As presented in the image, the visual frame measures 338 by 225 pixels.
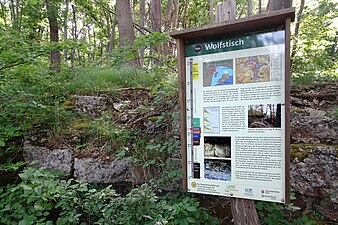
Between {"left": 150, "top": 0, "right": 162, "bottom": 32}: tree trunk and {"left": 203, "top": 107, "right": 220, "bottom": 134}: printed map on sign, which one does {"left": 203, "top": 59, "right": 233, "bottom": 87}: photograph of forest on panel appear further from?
{"left": 150, "top": 0, "right": 162, "bottom": 32}: tree trunk

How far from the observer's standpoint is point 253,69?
141cm

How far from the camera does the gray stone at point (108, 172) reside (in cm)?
233

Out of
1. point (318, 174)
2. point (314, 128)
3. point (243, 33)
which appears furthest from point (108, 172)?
point (314, 128)

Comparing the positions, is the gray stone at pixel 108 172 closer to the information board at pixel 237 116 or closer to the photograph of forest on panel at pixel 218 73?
the information board at pixel 237 116

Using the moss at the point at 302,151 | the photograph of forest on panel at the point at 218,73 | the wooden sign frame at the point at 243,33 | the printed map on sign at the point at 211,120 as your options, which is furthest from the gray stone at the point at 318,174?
the photograph of forest on panel at the point at 218,73

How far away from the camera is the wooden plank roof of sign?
1292mm

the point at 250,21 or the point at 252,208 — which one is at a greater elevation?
the point at 250,21

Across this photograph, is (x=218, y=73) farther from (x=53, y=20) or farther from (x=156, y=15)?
(x=156, y=15)

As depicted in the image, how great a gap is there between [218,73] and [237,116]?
320 millimetres

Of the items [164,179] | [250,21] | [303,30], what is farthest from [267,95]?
[303,30]

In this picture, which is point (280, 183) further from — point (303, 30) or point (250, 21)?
point (303, 30)

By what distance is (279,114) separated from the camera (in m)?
1.34

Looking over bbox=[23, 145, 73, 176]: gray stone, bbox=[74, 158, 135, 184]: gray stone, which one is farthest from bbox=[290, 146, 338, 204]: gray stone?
bbox=[23, 145, 73, 176]: gray stone

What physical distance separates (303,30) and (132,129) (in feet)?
14.0
